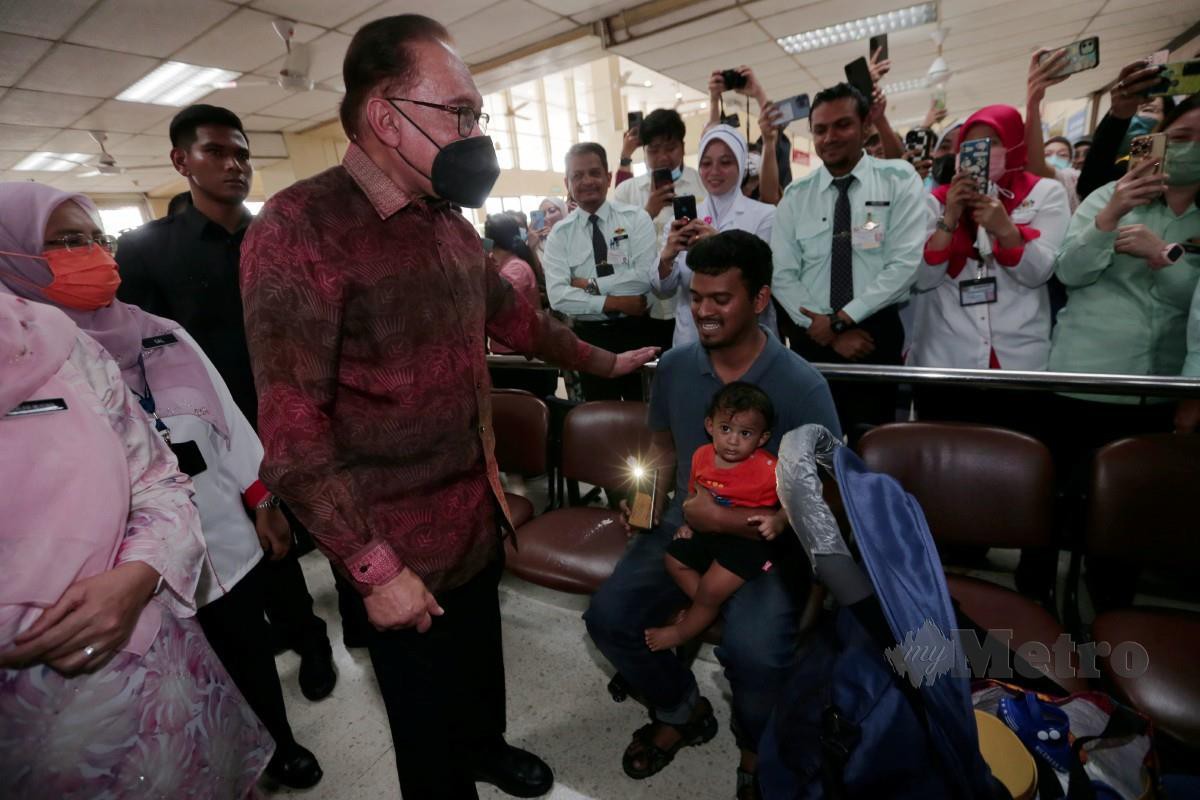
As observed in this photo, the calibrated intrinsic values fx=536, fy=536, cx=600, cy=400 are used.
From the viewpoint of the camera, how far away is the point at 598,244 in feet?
11.0

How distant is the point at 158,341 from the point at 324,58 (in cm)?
576

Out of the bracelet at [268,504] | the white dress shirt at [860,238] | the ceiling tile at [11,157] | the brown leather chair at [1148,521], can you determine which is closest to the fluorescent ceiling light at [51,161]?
the ceiling tile at [11,157]

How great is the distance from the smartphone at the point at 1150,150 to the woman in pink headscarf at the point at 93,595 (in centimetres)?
305

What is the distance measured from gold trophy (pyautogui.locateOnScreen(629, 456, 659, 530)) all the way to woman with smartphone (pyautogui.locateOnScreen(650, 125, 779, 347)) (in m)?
1.10

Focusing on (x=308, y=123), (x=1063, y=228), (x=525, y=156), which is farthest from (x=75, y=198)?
(x=525, y=156)

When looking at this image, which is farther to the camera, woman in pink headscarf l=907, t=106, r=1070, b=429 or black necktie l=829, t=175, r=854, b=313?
black necktie l=829, t=175, r=854, b=313

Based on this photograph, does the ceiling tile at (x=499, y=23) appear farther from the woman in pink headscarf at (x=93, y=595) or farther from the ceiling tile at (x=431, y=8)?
the woman in pink headscarf at (x=93, y=595)

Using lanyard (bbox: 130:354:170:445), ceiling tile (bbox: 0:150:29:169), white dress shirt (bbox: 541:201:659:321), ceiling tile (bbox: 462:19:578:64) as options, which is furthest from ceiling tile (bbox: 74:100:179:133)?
lanyard (bbox: 130:354:170:445)

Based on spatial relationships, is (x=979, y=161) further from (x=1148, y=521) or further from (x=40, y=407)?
(x=40, y=407)

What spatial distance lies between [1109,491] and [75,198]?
2.86m

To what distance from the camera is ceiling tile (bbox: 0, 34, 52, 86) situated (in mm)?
4383

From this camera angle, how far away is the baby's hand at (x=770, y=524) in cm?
147

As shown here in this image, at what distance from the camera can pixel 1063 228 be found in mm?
2318

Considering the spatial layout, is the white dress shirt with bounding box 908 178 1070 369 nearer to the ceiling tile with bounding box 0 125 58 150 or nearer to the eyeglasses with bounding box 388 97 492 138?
the eyeglasses with bounding box 388 97 492 138
